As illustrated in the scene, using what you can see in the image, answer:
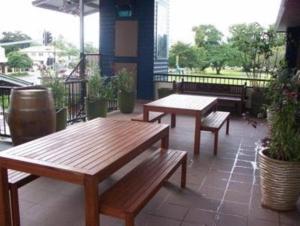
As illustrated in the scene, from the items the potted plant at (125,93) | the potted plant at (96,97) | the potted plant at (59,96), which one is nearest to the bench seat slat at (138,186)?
the potted plant at (59,96)

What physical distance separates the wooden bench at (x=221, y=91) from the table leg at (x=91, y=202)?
5.50 metres

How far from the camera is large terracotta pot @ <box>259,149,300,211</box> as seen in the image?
8.23 feet

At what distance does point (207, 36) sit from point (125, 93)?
383 centimetres

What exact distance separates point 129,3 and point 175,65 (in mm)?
2649

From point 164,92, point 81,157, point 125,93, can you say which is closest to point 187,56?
point 164,92

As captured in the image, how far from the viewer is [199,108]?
169 inches

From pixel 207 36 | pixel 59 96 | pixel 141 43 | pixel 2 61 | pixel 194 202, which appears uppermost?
pixel 207 36

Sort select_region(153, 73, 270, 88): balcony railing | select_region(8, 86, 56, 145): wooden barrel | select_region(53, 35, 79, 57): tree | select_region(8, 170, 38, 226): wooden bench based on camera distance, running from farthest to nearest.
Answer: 1. select_region(53, 35, 79, 57): tree
2. select_region(153, 73, 270, 88): balcony railing
3. select_region(8, 86, 56, 145): wooden barrel
4. select_region(8, 170, 38, 226): wooden bench

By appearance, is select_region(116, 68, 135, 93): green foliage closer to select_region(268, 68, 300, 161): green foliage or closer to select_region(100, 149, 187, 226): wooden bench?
select_region(100, 149, 187, 226): wooden bench

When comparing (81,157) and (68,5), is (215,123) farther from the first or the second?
(68,5)

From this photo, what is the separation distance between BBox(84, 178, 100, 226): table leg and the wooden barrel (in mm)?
2068

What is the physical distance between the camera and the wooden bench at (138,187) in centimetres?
188

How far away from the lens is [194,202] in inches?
110

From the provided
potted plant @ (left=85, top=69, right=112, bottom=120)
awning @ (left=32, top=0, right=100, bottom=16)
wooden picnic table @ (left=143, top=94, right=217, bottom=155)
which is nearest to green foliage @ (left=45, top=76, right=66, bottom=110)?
potted plant @ (left=85, top=69, right=112, bottom=120)
